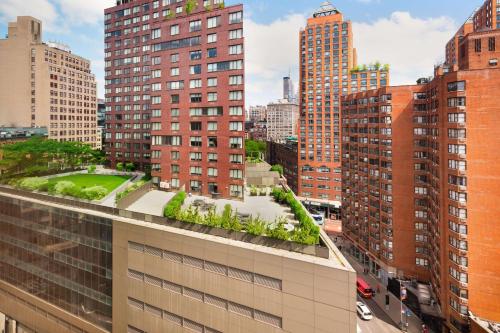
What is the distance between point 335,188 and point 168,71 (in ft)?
263

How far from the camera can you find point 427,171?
2454 inches

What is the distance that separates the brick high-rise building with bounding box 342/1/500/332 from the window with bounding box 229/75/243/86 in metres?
33.2

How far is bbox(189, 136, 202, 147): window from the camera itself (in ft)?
174

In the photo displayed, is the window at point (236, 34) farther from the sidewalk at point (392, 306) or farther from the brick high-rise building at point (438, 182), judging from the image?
the sidewalk at point (392, 306)

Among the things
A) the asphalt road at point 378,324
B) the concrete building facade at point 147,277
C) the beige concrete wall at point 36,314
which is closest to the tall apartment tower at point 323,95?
the asphalt road at point 378,324

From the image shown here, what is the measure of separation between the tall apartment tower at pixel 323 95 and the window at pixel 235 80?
7182 cm

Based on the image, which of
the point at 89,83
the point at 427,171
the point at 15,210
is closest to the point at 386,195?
the point at 427,171

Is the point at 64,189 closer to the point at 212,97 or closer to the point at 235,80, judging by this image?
the point at 212,97

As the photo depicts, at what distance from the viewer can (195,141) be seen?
53.4 m

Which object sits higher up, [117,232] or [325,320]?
[117,232]

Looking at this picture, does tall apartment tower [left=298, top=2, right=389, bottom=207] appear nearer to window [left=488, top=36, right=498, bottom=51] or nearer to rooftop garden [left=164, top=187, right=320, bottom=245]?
window [left=488, top=36, right=498, bottom=51]

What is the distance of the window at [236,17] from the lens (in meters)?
49.8

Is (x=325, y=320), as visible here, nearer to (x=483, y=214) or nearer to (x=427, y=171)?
(x=483, y=214)

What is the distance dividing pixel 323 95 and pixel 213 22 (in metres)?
72.5
